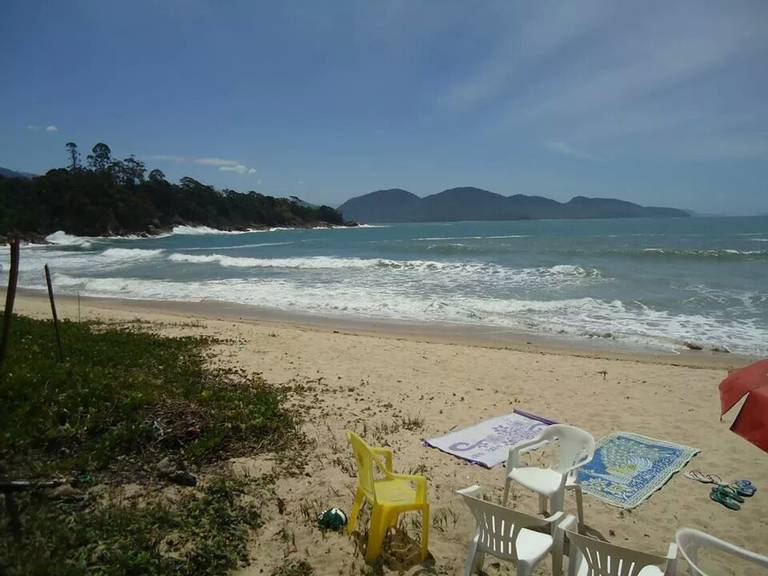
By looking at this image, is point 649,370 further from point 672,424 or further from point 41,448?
point 41,448

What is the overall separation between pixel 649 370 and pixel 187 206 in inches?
3955

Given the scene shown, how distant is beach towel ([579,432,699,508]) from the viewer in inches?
174

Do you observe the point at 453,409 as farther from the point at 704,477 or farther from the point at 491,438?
the point at 704,477

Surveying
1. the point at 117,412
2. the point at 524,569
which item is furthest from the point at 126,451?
the point at 524,569

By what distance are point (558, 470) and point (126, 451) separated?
407cm

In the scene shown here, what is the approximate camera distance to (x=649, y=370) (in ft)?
28.1

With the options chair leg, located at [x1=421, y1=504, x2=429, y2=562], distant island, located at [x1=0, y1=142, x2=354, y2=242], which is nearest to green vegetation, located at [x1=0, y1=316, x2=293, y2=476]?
chair leg, located at [x1=421, y1=504, x2=429, y2=562]

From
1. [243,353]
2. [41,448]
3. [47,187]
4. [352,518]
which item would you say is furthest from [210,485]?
[47,187]

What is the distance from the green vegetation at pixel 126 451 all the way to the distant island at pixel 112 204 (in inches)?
2176

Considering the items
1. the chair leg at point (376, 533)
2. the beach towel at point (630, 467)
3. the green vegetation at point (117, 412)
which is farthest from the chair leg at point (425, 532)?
the green vegetation at point (117, 412)

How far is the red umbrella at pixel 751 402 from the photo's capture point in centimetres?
253

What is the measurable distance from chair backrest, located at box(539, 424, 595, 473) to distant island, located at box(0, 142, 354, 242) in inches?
2354

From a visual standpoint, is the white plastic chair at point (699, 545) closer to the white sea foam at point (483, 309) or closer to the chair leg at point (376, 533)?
the chair leg at point (376, 533)

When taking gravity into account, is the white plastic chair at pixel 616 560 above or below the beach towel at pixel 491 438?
above
